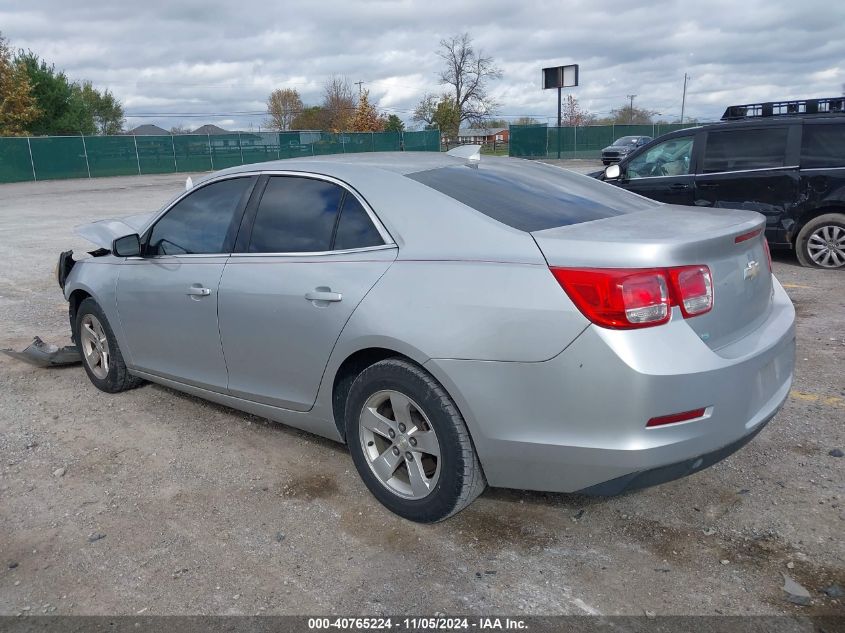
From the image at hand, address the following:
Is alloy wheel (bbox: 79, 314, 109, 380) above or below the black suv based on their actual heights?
below

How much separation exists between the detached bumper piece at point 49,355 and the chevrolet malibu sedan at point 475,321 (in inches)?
73.2

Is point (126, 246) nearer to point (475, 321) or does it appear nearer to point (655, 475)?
point (475, 321)

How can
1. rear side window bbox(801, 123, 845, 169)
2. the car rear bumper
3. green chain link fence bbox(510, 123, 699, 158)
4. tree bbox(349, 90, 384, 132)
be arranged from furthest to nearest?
tree bbox(349, 90, 384, 132), green chain link fence bbox(510, 123, 699, 158), rear side window bbox(801, 123, 845, 169), the car rear bumper

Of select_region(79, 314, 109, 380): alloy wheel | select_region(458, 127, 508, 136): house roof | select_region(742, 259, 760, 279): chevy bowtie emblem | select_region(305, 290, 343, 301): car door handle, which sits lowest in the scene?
select_region(79, 314, 109, 380): alloy wheel

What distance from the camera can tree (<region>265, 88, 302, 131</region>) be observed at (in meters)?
81.3

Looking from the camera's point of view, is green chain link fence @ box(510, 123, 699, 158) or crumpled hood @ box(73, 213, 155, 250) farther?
green chain link fence @ box(510, 123, 699, 158)

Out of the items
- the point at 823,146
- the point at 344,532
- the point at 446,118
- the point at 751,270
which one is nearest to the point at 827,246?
the point at 823,146

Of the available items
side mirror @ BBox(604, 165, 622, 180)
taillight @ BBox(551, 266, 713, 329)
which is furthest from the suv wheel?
taillight @ BBox(551, 266, 713, 329)

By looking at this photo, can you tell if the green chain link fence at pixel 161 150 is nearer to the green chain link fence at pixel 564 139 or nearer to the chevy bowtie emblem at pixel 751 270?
the green chain link fence at pixel 564 139

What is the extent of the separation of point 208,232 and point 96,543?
1.78m

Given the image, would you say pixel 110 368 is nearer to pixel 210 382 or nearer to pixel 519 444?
pixel 210 382

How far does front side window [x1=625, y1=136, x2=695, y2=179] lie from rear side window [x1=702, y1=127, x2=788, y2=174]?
0.26 meters

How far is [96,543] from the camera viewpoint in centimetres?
326

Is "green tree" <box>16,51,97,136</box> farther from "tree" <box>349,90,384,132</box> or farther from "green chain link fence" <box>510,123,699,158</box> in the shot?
"green chain link fence" <box>510,123,699,158</box>
